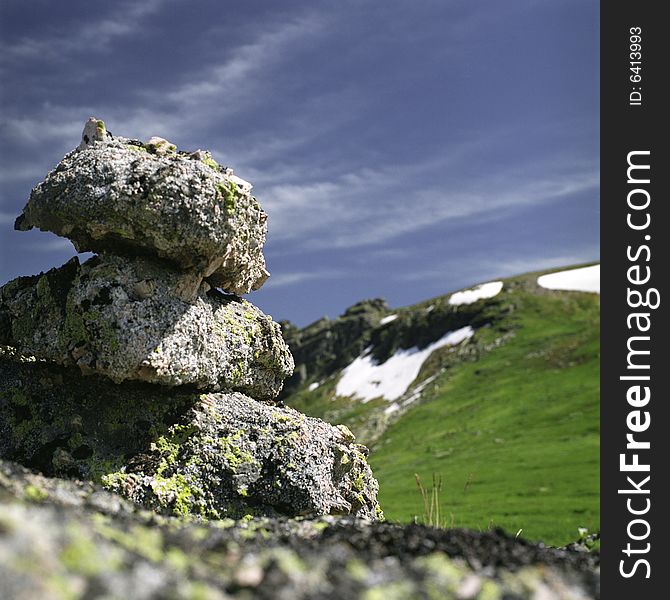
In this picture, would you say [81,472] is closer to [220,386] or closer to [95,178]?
[220,386]

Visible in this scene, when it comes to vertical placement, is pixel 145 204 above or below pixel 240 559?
above

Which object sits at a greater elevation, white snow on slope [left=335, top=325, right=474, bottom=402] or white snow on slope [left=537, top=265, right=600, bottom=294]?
white snow on slope [left=537, top=265, right=600, bottom=294]

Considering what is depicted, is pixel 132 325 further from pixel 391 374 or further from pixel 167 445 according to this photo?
pixel 391 374

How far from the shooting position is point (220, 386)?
43.0ft

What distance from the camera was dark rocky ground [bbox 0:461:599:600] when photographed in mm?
4465

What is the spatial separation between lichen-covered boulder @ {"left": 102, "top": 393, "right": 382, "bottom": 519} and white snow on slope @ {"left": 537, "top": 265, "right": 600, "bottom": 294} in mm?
163748

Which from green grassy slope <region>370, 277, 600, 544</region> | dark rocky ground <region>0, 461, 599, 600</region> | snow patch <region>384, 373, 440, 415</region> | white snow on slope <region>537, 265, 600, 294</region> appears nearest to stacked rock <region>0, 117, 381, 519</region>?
dark rocky ground <region>0, 461, 599, 600</region>

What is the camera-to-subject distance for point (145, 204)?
11.5 m

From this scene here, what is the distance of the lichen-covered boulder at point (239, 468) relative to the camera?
37.6 ft

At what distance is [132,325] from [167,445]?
2.06 metres

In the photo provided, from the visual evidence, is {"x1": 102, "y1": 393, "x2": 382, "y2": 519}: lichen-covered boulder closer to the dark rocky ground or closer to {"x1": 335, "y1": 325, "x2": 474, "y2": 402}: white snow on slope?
the dark rocky ground

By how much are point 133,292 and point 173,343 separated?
1053mm

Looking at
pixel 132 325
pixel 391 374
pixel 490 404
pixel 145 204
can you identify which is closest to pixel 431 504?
pixel 132 325

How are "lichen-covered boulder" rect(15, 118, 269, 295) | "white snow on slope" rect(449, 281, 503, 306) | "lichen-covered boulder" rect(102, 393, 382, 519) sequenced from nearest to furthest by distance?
"lichen-covered boulder" rect(102, 393, 382, 519) < "lichen-covered boulder" rect(15, 118, 269, 295) < "white snow on slope" rect(449, 281, 503, 306)
